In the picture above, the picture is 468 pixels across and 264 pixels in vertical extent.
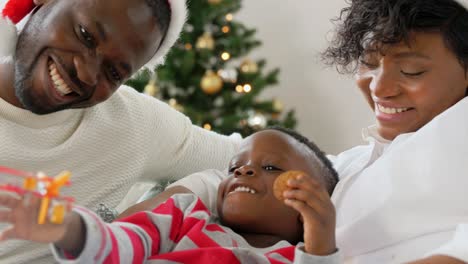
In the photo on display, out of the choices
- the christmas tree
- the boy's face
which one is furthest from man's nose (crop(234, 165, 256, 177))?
the christmas tree

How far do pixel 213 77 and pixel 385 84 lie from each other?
199 cm

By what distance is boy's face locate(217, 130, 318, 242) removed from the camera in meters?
1.24

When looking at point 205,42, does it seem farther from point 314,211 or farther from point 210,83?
point 314,211

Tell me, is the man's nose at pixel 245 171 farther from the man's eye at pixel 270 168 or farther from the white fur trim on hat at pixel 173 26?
the white fur trim on hat at pixel 173 26

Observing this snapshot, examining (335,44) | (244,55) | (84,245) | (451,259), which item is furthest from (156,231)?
(244,55)

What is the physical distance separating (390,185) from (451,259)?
0.22 m

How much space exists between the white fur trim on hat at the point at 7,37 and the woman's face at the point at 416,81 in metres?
0.81

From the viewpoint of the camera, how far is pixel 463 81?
4.01 ft

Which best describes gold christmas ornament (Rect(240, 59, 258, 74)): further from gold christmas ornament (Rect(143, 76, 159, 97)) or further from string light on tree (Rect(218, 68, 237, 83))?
gold christmas ornament (Rect(143, 76, 159, 97))

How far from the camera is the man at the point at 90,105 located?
131 centimetres

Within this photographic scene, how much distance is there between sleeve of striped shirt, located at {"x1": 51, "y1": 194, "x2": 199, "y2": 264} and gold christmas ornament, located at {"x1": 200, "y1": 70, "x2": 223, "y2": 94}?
187 centimetres

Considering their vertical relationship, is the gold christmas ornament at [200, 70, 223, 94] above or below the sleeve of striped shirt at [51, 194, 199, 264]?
below

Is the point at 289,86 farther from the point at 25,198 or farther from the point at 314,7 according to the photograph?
the point at 25,198

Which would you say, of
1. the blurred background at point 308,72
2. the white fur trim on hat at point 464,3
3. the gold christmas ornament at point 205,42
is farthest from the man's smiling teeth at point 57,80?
the blurred background at point 308,72
